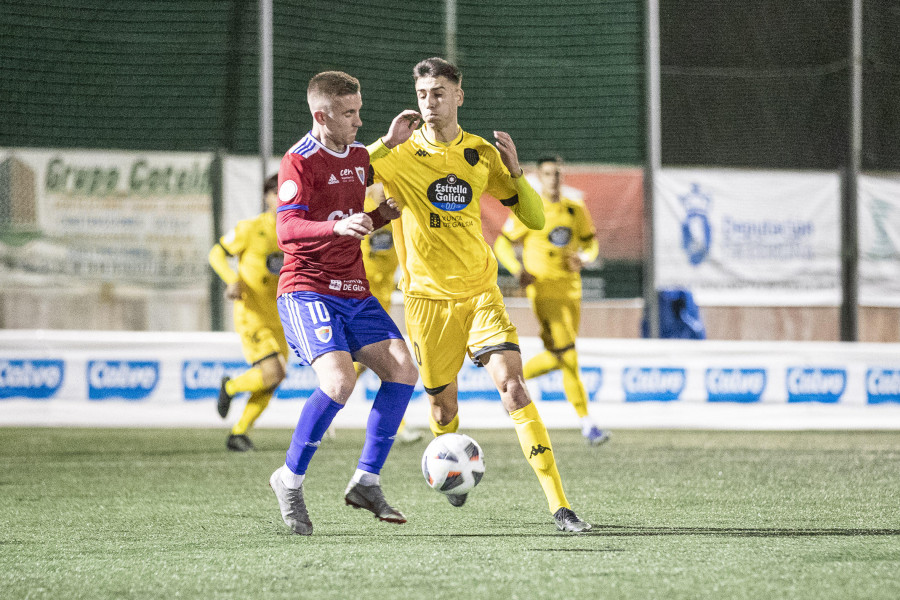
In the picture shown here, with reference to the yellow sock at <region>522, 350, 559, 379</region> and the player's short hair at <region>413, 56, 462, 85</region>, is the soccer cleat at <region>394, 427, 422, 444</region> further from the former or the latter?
the player's short hair at <region>413, 56, 462, 85</region>

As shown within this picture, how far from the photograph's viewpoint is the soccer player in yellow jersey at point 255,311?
8.65m

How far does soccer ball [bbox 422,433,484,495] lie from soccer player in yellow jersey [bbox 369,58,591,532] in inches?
8.3

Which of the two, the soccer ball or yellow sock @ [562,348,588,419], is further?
yellow sock @ [562,348,588,419]

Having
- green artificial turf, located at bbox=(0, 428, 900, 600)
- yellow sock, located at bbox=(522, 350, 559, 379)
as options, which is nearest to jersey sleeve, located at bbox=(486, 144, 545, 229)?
green artificial turf, located at bbox=(0, 428, 900, 600)

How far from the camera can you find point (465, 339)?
17.2 ft

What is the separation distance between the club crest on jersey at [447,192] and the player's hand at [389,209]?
35 cm

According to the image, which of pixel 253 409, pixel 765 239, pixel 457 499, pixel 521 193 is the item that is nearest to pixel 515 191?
pixel 521 193

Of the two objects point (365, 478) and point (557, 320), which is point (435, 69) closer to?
point (365, 478)

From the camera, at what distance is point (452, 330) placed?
5.24 metres

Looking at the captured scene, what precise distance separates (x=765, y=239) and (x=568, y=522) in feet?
29.0

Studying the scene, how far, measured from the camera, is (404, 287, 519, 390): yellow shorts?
16.8 ft

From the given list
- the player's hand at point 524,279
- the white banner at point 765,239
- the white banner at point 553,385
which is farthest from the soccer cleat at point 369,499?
the white banner at point 765,239

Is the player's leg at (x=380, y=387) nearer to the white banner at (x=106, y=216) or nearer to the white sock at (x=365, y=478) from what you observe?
the white sock at (x=365, y=478)

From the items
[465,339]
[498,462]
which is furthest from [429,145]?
[498,462]
